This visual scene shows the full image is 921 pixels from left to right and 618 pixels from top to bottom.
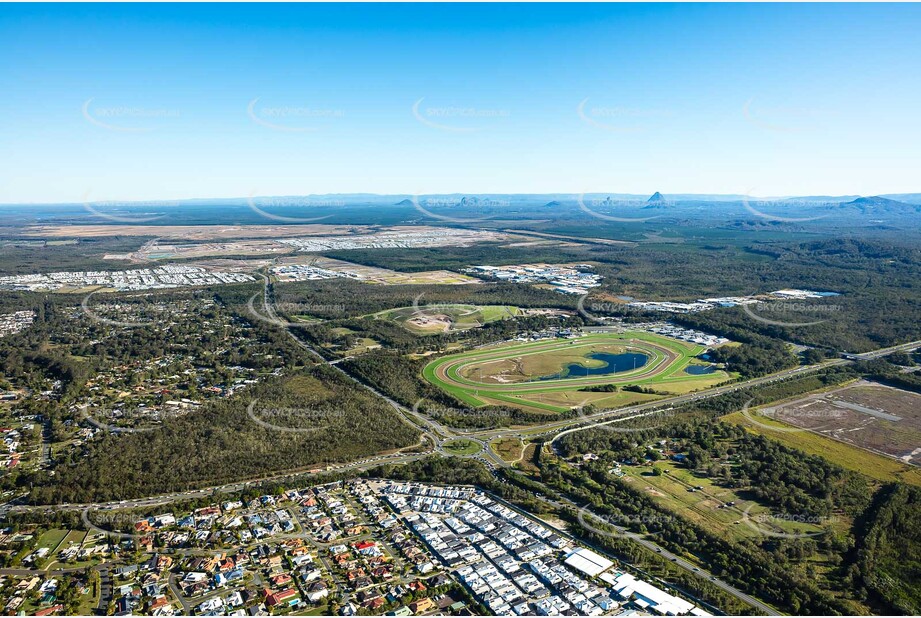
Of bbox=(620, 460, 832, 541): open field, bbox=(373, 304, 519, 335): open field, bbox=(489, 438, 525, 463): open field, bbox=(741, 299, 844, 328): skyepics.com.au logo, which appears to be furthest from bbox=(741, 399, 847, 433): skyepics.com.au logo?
bbox=(373, 304, 519, 335): open field

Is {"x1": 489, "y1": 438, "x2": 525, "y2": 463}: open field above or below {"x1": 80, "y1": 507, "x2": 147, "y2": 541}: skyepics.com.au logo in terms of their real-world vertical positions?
below

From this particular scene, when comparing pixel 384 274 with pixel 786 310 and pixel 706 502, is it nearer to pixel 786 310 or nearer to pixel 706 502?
pixel 786 310

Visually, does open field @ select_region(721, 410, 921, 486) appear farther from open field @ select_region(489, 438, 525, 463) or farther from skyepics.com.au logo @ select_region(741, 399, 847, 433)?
open field @ select_region(489, 438, 525, 463)

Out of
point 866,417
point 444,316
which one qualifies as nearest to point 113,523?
point 866,417

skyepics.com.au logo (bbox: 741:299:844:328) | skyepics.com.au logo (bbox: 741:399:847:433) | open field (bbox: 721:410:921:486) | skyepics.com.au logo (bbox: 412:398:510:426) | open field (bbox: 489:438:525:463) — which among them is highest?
skyepics.com.au logo (bbox: 741:299:844:328)

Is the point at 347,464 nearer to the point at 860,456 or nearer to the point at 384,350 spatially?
the point at 384,350

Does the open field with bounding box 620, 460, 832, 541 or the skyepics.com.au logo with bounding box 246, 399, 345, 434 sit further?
the skyepics.com.au logo with bounding box 246, 399, 345, 434

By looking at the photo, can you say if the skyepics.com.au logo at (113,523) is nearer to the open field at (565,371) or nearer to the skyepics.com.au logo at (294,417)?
the skyepics.com.au logo at (294,417)
